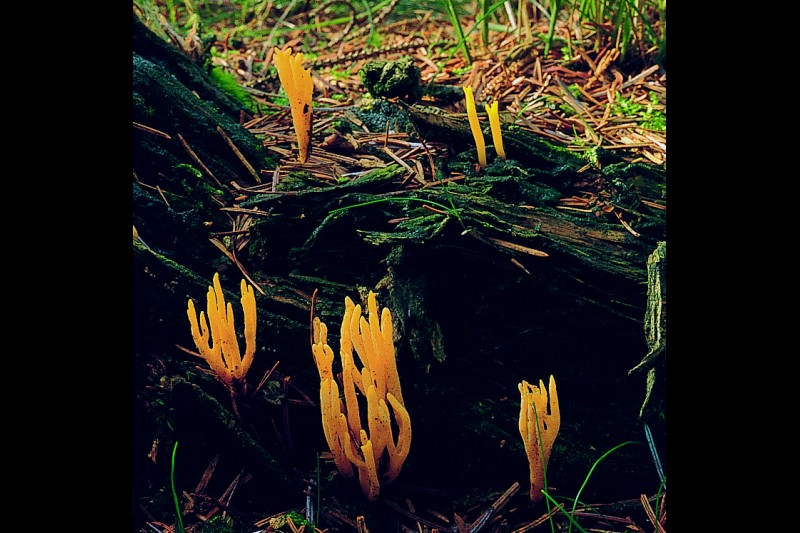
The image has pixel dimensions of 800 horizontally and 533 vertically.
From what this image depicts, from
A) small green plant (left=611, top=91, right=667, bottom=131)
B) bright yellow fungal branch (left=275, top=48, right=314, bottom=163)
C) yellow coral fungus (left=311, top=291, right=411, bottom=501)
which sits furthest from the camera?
small green plant (left=611, top=91, right=667, bottom=131)

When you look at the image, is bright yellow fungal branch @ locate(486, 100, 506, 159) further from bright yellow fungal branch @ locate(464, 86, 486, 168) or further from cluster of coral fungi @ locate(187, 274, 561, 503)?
cluster of coral fungi @ locate(187, 274, 561, 503)

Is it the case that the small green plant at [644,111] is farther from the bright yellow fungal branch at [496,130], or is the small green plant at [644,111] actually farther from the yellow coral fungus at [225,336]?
the yellow coral fungus at [225,336]

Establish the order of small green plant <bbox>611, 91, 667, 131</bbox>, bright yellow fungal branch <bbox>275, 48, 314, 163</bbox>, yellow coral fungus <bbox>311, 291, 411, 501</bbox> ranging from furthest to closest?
small green plant <bbox>611, 91, 667, 131</bbox> < bright yellow fungal branch <bbox>275, 48, 314, 163</bbox> < yellow coral fungus <bbox>311, 291, 411, 501</bbox>

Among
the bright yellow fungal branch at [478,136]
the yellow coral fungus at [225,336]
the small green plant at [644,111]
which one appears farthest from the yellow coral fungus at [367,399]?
the small green plant at [644,111]

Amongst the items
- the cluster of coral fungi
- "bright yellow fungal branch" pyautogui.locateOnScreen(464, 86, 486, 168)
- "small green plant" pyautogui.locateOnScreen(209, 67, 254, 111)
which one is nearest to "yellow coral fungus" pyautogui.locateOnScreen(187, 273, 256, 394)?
the cluster of coral fungi

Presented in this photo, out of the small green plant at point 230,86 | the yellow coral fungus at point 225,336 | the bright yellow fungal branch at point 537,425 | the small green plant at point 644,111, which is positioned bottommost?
the bright yellow fungal branch at point 537,425

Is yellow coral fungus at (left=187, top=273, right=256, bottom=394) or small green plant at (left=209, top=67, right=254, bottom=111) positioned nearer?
yellow coral fungus at (left=187, top=273, right=256, bottom=394)

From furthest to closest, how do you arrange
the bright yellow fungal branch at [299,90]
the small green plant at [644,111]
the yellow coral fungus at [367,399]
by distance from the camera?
the small green plant at [644,111], the bright yellow fungal branch at [299,90], the yellow coral fungus at [367,399]
